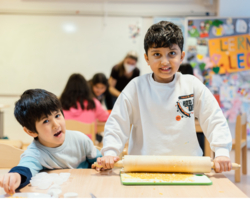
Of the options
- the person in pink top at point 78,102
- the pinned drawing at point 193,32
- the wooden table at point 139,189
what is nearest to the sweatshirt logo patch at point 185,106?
the wooden table at point 139,189

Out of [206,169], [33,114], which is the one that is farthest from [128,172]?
[33,114]

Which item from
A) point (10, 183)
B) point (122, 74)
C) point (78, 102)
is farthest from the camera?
point (122, 74)

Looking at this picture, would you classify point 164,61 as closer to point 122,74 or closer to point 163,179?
point 163,179

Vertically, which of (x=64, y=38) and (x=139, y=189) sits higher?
(x=64, y=38)

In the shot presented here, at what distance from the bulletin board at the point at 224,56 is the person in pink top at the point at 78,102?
1804mm

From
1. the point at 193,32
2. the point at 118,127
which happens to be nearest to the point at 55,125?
the point at 118,127

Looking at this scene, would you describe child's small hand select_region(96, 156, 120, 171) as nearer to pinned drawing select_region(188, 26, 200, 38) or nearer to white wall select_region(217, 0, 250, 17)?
pinned drawing select_region(188, 26, 200, 38)

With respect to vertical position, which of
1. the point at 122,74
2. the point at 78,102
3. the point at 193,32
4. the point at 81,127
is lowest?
the point at 81,127

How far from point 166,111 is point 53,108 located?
1.27 ft

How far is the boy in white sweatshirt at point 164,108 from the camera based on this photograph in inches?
34.3

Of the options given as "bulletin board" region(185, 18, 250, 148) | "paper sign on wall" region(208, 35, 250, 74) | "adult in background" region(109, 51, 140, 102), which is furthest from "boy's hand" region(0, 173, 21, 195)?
"paper sign on wall" region(208, 35, 250, 74)

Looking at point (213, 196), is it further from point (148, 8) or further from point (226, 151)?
point (148, 8)

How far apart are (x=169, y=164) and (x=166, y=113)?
22 centimetres

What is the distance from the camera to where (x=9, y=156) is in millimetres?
938
